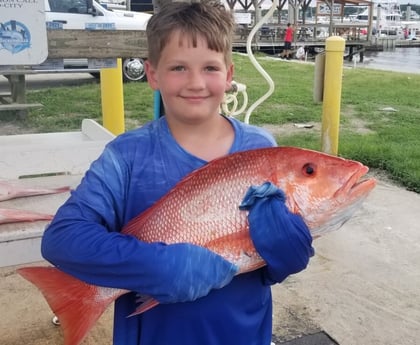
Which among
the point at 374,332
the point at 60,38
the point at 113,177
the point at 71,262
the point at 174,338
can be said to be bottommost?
the point at 374,332

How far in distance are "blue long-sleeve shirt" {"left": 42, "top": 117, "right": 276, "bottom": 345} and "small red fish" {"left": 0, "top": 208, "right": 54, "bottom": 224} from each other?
2.76 feet

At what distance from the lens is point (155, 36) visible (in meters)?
1.46

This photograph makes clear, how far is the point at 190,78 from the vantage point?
143 centimetres

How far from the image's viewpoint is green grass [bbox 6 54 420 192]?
20.4 ft

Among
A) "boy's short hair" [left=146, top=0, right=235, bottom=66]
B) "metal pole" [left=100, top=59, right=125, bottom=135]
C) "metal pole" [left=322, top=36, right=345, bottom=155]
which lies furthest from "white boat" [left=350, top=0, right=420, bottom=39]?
"boy's short hair" [left=146, top=0, right=235, bottom=66]

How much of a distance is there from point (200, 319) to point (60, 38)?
6.68 feet

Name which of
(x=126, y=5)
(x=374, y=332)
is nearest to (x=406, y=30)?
(x=126, y=5)

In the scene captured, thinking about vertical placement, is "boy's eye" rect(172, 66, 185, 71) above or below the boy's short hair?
below

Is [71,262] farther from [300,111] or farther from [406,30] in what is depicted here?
[406,30]

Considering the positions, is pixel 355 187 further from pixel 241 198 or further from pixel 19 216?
pixel 19 216

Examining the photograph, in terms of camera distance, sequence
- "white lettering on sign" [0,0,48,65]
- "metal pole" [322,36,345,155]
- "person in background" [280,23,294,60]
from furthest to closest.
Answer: "person in background" [280,23,294,60] → "metal pole" [322,36,345,155] → "white lettering on sign" [0,0,48,65]

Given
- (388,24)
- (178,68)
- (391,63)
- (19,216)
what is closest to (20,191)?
(19,216)

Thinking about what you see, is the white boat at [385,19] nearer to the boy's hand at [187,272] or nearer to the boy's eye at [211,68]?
the boy's eye at [211,68]

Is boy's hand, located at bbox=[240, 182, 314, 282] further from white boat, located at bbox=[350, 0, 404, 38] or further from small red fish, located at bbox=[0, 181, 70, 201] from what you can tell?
white boat, located at bbox=[350, 0, 404, 38]
